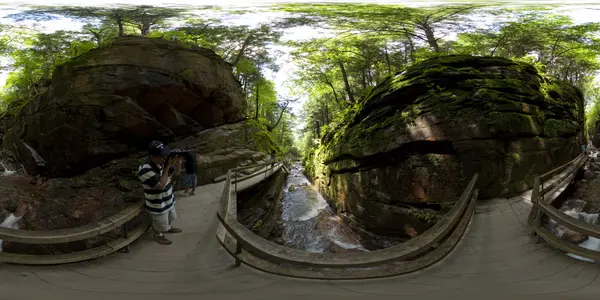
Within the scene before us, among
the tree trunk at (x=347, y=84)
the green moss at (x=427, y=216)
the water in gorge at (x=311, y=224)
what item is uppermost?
the tree trunk at (x=347, y=84)

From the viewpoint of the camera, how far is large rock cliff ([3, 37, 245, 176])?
246cm

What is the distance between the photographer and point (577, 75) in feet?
7.46

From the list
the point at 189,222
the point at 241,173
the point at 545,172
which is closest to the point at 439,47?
the point at 545,172

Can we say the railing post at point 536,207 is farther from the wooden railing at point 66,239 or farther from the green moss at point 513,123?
the wooden railing at point 66,239

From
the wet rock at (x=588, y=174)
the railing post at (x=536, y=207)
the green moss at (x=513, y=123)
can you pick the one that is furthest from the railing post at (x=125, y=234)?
the wet rock at (x=588, y=174)

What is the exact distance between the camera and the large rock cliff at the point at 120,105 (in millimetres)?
2459

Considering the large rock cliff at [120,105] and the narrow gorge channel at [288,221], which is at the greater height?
the large rock cliff at [120,105]

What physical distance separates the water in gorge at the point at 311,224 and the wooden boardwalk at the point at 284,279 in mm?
1443

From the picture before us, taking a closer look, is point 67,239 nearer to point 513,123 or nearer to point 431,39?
point 431,39

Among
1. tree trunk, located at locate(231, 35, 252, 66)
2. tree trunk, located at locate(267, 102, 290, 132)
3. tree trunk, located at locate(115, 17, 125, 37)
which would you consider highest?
tree trunk, located at locate(115, 17, 125, 37)

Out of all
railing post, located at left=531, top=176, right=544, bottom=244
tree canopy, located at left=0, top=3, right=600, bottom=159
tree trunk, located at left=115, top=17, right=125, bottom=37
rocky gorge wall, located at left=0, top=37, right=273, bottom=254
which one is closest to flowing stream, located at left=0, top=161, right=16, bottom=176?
rocky gorge wall, located at left=0, top=37, right=273, bottom=254

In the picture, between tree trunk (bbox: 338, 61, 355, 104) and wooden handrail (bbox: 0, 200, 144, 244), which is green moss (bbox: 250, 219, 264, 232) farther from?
tree trunk (bbox: 338, 61, 355, 104)

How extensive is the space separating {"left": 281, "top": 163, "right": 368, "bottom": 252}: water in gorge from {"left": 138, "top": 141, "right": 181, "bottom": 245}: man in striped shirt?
5.35 feet

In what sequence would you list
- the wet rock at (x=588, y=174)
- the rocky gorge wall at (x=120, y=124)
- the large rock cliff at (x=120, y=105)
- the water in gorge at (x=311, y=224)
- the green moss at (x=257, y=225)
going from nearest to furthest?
the rocky gorge wall at (x=120, y=124) < the wet rock at (x=588, y=174) < the large rock cliff at (x=120, y=105) < the water in gorge at (x=311, y=224) < the green moss at (x=257, y=225)
